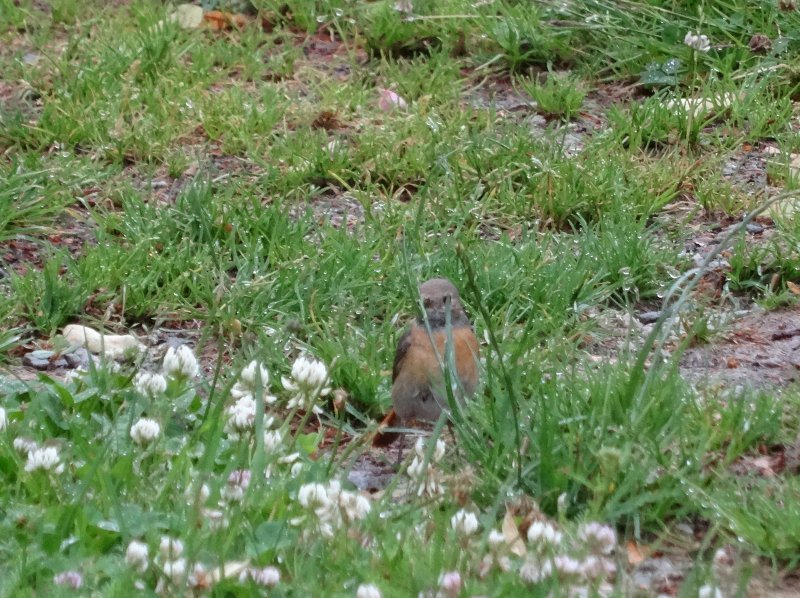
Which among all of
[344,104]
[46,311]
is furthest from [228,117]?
[46,311]

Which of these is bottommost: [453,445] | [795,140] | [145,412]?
[795,140]

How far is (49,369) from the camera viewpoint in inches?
192

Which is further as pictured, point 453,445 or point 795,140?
point 795,140

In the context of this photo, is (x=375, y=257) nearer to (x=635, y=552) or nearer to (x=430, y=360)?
(x=430, y=360)

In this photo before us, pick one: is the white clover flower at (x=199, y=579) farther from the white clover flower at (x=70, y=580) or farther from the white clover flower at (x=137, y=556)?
the white clover flower at (x=70, y=580)

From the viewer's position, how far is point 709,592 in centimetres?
273

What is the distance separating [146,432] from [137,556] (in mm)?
603

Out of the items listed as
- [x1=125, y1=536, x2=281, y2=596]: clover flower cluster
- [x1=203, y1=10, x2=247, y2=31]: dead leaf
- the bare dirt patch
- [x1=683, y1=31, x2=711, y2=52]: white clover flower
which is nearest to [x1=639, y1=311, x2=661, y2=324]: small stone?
the bare dirt patch

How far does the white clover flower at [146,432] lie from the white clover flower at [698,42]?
169 inches

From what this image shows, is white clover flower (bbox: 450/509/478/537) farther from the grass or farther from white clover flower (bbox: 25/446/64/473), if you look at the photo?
white clover flower (bbox: 25/446/64/473)

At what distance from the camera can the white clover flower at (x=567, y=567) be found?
271 cm

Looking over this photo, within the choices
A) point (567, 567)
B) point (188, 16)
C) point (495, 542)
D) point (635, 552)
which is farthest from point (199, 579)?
point (188, 16)

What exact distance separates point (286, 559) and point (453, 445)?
40.1 inches

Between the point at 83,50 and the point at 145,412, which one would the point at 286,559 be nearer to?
the point at 145,412
